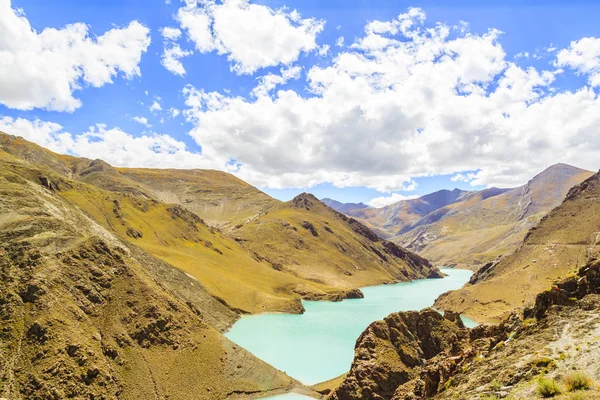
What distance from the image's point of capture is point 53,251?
49.6 meters

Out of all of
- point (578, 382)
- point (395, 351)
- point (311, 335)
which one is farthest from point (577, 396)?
point (311, 335)

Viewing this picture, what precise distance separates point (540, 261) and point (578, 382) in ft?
362

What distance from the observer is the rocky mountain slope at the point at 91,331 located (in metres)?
37.1

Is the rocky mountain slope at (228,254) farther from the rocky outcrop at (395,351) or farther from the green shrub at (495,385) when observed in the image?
the green shrub at (495,385)

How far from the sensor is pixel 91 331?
4281 centimetres

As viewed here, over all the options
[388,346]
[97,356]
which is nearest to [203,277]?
[97,356]

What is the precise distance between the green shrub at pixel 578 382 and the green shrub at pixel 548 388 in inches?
11.8

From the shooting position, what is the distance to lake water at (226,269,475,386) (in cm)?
5928

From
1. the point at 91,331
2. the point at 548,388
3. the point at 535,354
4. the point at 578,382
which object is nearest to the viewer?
the point at 578,382

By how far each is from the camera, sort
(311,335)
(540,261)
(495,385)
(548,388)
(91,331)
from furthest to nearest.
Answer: (540,261), (311,335), (91,331), (495,385), (548,388)

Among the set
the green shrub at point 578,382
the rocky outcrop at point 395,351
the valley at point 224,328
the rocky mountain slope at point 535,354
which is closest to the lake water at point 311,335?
the valley at point 224,328

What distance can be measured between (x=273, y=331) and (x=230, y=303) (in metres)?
17.4

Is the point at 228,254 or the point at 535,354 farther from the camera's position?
the point at 228,254

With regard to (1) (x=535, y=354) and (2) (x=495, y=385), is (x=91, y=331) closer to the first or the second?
(2) (x=495, y=385)
